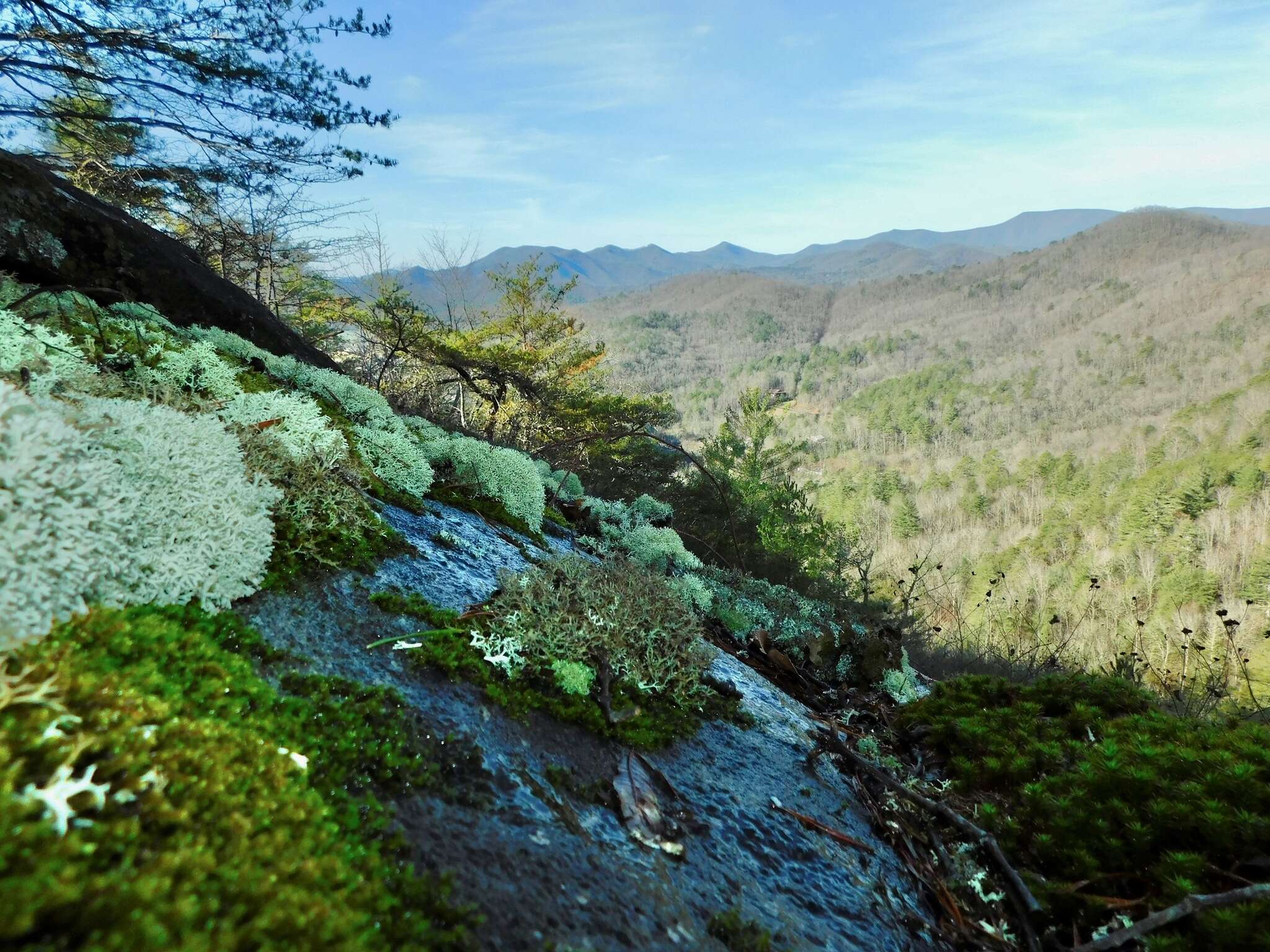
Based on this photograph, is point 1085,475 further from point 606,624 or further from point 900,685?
point 606,624

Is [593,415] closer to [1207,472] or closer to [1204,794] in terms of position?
[1204,794]

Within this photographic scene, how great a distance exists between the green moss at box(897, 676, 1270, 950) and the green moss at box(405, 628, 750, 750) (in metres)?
1.19

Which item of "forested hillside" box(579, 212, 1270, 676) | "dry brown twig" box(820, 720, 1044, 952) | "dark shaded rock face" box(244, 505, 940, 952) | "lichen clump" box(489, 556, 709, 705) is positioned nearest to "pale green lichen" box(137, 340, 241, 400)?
"dark shaded rock face" box(244, 505, 940, 952)

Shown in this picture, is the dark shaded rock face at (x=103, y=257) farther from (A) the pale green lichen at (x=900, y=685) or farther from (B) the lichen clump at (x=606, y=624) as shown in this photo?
(A) the pale green lichen at (x=900, y=685)

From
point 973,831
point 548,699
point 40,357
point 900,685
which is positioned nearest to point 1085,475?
point 900,685

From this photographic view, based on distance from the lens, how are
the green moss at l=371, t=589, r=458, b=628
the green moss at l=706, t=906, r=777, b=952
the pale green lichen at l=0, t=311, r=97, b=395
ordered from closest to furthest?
the green moss at l=706, t=906, r=777, b=952 → the pale green lichen at l=0, t=311, r=97, b=395 → the green moss at l=371, t=589, r=458, b=628

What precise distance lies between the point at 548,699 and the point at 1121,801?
6.28 ft

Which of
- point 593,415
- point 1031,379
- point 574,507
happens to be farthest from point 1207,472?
point 574,507

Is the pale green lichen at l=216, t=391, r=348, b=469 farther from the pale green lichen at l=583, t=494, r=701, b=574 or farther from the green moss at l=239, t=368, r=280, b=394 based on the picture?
the pale green lichen at l=583, t=494, r=701, b=574

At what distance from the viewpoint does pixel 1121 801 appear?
81.7 inches

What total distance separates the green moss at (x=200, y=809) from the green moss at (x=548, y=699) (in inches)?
13.0

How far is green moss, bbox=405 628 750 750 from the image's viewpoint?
5.61 feet

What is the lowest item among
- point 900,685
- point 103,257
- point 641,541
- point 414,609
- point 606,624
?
point 900,685

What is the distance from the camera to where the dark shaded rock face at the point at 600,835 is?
1.15 m
